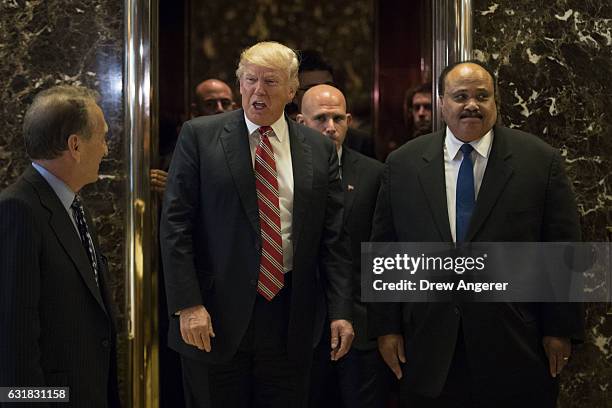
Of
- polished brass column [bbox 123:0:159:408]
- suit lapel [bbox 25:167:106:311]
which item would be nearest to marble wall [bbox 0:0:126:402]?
polished brass column [bbox 123:0:159:408]

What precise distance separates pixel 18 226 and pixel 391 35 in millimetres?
2191

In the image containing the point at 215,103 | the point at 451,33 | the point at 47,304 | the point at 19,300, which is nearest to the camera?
the point at 19,300

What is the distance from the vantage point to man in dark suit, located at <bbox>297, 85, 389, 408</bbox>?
119 inches

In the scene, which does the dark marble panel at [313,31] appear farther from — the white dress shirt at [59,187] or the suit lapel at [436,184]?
the white dress shirt at [59,187]

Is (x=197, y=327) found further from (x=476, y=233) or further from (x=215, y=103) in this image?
(x=215, y=103)

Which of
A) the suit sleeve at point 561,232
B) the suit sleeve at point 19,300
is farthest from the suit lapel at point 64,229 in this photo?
the suit sleeve at point 561,232

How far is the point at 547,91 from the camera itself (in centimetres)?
323

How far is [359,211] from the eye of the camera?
307cm

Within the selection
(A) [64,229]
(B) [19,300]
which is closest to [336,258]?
A: (A) [64,229]

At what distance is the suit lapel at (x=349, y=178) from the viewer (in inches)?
121

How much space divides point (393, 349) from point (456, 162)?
676mm

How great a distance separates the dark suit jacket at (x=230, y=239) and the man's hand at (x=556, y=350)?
69cm

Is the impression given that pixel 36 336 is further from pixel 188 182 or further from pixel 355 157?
pixel 355 157

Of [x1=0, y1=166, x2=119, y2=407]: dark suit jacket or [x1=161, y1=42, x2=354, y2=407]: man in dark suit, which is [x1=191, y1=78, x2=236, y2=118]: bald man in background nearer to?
[x1=161, y1=42, x2=354, y2=407]: man in dark suit
